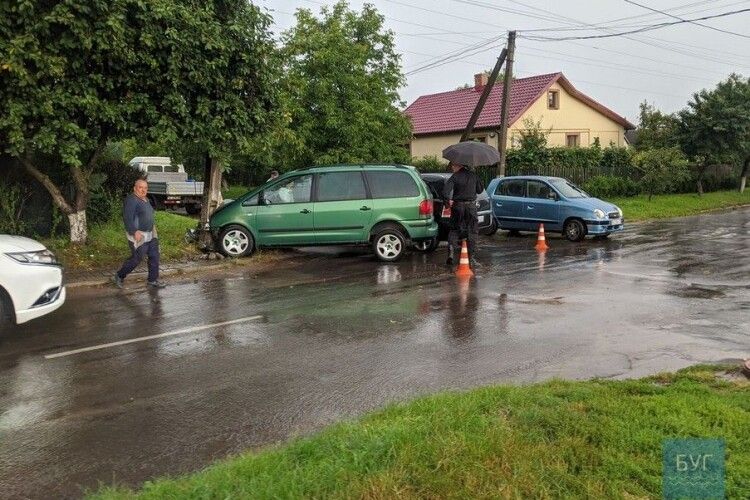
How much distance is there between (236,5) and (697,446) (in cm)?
1214

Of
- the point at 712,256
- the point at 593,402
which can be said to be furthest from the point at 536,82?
the point at 593,402

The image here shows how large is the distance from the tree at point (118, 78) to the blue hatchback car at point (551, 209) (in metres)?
7.47

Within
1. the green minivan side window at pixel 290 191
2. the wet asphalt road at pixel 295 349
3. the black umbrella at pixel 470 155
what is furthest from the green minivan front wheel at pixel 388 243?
the black umbrella at pixel 470 155

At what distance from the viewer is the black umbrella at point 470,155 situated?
13887 millimetres

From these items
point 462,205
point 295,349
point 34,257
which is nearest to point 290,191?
point 462,205

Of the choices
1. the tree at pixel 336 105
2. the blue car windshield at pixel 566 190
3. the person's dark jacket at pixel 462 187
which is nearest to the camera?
the person's dark jacket at pixel 462 187

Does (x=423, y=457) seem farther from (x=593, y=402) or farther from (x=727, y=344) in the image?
(x=727, y=344)

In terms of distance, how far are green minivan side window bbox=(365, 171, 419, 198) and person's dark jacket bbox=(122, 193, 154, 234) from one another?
4.73m

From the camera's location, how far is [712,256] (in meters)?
14.4

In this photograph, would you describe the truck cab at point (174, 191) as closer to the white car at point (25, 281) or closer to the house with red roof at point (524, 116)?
the house with red roof at point (524, 116)

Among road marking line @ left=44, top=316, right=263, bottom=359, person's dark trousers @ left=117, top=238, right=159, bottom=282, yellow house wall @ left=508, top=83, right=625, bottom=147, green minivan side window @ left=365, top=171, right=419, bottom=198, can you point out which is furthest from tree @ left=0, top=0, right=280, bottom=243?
yellow house wall @ left=508, top=83, right=625, bottom=147

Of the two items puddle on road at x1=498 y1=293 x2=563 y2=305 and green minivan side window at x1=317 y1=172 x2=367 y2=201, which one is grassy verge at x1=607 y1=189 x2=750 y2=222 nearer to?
green minivan side window at x1=317 y1=172 x2=367 y2=201

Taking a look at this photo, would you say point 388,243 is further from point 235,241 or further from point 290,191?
point 235,241

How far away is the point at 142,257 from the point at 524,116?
2798cm
